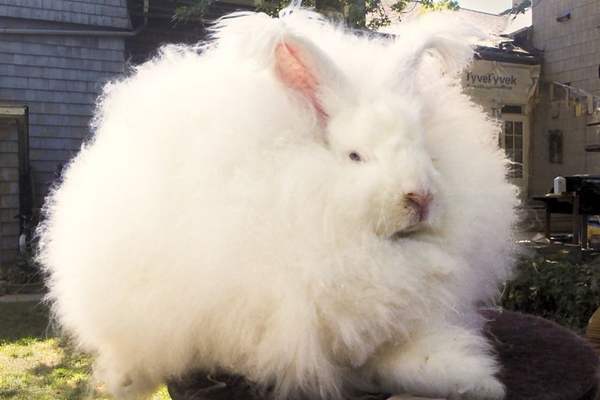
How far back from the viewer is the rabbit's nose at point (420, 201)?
1.05 m

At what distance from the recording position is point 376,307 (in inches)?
40.6

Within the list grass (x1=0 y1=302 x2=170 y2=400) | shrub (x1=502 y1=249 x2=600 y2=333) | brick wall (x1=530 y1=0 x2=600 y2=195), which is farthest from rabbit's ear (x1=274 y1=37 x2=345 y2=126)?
brick wall (x1=530 y1=0 x2=600 y2=195)

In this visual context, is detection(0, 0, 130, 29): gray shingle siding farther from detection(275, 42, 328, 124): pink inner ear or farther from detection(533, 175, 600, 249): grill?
detection(275, 42, 328, 124): pink inner ear

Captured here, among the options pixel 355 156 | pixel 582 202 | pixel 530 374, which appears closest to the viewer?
pixel 355 156

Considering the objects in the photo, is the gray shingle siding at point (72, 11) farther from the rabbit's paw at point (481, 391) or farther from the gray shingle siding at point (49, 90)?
the rabbit's paw at point (481, 391)

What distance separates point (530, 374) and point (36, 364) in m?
3.32

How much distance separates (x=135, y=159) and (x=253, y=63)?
294 mm

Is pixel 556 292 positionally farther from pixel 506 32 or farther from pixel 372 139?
pixel 506 32

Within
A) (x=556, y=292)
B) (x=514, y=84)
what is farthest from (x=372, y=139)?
(x=514, y=84)

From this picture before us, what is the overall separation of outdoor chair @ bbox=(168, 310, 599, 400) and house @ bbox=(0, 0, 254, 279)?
573 centimetres

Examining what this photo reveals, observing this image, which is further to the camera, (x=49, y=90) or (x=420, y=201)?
(x=49, y=90)

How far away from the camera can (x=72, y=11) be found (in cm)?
695

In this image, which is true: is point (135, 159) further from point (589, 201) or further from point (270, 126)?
point (589, 201)

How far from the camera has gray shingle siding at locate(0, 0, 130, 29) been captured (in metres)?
6.70
